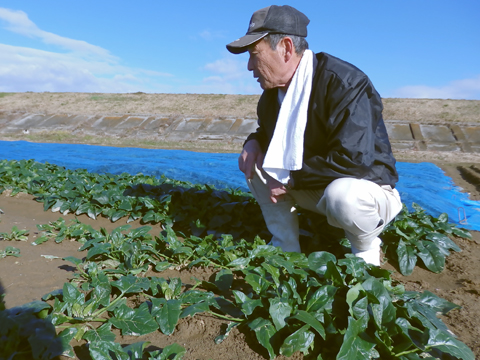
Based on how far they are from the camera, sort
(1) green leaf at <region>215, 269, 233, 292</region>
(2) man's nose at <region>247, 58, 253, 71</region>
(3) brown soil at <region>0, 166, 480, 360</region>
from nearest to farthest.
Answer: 1. (3) brown soil at <region>0, 166, 480, 360</region>
2. (1) green leaf at <region>215, 269, 233, 292</region>
3. (2) man's nose at <region>247, 58, 253, 71</region>

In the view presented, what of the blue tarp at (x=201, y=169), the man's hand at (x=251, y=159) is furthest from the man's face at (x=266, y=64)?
the blue tarp at (x=201, y=169)

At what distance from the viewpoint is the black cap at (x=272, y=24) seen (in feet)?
7.42

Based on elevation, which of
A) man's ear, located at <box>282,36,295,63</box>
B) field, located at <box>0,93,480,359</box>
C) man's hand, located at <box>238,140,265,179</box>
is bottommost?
field, located at <box>0,93,480,359</box>

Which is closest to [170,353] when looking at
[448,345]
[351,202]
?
[448,345]

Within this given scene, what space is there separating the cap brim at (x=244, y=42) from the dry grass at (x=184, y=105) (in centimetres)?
941

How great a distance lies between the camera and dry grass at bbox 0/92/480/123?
36.5 feet

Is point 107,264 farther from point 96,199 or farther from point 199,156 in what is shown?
point 199,156

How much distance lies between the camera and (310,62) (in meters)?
2.35

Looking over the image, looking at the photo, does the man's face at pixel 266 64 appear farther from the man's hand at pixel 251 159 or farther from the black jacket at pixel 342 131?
the man's hand at pixel 251 159

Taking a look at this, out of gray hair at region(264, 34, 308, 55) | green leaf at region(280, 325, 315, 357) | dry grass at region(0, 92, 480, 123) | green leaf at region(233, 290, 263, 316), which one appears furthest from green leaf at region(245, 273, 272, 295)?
dry grass at region(0, 92, 480, 123)

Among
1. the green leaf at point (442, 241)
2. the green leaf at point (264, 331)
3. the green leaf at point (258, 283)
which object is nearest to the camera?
the green leaf at point (264, 331)

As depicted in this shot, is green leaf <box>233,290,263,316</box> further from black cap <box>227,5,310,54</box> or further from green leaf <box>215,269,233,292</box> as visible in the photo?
black cap <box>227,5,310,54</box>

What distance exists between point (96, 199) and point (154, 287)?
6.65 ft

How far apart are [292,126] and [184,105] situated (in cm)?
1157
